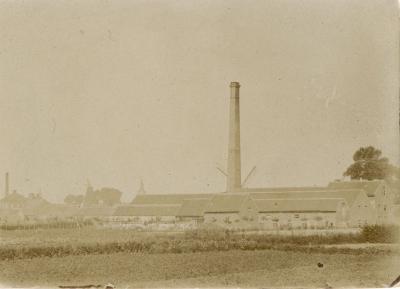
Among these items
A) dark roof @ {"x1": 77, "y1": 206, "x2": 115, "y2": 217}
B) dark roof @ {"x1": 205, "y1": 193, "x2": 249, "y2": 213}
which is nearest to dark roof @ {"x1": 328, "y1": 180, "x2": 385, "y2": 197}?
dark roof @ {"x1": 205, "y1": 193, "x2": 249, "y2": 213}

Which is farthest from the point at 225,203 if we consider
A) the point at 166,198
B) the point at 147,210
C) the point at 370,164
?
the point at 370,164

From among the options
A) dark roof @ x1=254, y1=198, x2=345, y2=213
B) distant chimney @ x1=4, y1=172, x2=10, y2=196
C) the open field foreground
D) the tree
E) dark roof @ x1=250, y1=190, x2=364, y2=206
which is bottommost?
the open field foreground

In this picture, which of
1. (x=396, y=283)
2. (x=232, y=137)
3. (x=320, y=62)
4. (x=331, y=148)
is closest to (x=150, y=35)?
(x=232, y=137)

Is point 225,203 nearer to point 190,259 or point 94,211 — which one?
point 190,259

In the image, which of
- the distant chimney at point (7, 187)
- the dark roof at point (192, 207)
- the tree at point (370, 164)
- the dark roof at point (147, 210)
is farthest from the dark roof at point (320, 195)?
the distant chimney at point (7, 187)

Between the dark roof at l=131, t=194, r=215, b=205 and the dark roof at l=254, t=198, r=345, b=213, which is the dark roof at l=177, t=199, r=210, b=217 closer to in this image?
the dark roof at l=131, t=194, r=215, b=205

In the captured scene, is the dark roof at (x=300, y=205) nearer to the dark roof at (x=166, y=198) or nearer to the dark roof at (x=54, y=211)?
the dark roof at (x=166, y=198)
